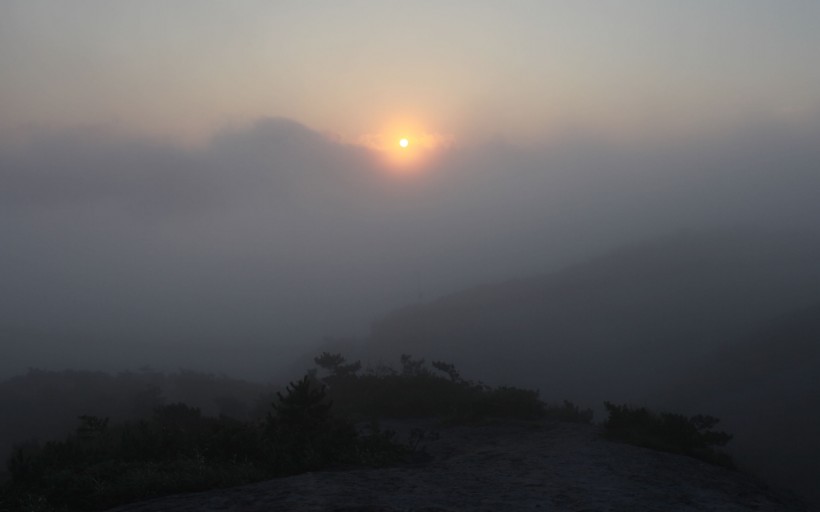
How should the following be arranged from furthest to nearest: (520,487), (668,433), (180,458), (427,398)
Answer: (427,398) → (668,433) → (180,458) → (520,487)

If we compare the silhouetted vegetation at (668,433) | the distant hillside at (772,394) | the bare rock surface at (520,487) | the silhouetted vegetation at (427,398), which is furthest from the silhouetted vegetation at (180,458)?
the distant hillside at (772,394)

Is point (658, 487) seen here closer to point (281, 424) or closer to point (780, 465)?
point (281, 424)

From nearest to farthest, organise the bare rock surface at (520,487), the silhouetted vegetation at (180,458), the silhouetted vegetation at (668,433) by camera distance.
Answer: the bare rock surface at (520,487)
the silhouetted vegetation at (180,458)
the silhouetted vegetation at (668,433)

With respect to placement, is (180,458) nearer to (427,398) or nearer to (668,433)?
(668,433)

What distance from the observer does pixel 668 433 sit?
20.3m

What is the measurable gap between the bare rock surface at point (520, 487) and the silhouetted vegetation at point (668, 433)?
118cm

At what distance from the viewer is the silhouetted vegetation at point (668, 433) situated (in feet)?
63.0

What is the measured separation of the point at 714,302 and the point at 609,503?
80827 millimetres

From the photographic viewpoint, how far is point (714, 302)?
271ft

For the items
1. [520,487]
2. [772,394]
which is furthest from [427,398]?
[772,394]

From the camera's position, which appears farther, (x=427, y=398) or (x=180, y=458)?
(x=427, y=398)

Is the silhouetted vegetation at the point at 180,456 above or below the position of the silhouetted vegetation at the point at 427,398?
below

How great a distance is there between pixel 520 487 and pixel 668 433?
9.97m

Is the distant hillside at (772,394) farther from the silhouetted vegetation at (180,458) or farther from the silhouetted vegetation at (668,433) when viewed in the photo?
the silhouetted vegetation at (180,458)
